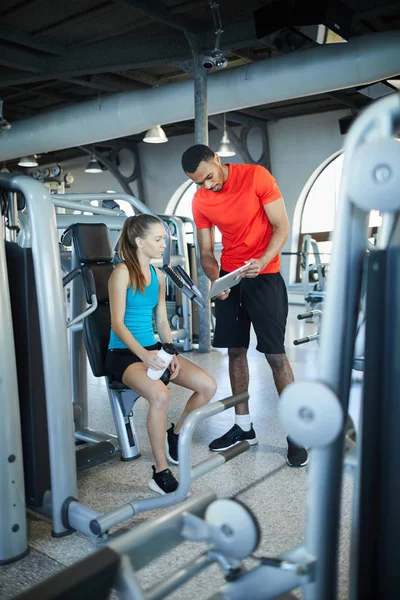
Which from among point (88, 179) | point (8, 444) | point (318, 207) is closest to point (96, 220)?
point (8, 444)

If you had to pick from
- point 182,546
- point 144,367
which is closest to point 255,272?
point 144,367

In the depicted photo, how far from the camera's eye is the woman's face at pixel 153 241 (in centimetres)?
220

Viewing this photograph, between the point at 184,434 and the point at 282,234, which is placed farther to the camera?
the point at 282,234

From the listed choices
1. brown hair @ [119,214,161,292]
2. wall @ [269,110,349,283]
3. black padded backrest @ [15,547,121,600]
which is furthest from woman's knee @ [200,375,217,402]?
wall @ [269,110,349,283]

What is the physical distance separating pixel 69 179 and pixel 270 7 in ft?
11.6

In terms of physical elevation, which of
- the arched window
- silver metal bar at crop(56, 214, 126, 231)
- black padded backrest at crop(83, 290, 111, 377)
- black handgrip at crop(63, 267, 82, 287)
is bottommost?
black padded backrest at crop(83, 290, 111, 377)

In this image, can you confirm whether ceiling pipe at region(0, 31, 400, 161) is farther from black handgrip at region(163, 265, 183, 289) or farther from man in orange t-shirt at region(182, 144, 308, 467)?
black handgrip at region(163, 265, 183, 289)

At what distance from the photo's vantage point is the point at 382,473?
820 millimetres

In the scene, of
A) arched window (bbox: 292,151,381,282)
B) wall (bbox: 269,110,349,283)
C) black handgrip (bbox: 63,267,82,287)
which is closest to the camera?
black handgrip (bbox: 63,267,82,287)

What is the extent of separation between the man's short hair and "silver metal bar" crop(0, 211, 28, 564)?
3.06 feet

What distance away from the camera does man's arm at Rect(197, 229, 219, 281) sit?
2.58 meters

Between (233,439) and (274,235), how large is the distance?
970 millimetres

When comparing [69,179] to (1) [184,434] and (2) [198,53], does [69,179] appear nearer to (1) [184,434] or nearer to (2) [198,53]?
(2) [198,53]

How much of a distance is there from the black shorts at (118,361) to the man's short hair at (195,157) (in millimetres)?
792
